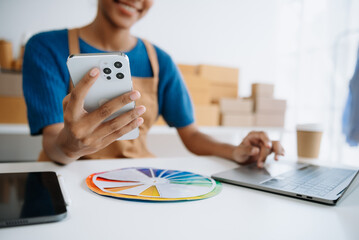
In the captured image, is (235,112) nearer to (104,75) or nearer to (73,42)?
(73,42)

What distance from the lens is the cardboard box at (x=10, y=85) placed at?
1465mm

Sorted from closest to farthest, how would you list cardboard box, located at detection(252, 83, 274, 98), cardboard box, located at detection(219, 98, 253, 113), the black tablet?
1. the black tablet
2. cardboard box, located at detection(219, 98, 253, 113)
3. cardboard box, located at detection(252, 83, 274, 98)

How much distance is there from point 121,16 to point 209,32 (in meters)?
1.97

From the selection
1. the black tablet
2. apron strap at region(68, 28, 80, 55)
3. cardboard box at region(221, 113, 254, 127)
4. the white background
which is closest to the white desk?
the black tablet

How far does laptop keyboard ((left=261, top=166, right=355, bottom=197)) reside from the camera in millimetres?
461

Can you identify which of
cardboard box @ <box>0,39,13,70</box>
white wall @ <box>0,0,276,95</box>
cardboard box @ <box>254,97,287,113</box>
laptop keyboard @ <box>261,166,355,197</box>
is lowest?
cardboard box @ <box>254,97,287,113</box>

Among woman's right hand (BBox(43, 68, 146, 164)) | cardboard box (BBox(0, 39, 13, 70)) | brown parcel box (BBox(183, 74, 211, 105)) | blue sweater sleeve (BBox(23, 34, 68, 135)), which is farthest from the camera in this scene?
brown parcel box (BBox(183, 74, 211, 105))

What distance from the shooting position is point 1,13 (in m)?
1.92

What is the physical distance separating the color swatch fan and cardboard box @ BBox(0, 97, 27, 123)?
47.5 inches

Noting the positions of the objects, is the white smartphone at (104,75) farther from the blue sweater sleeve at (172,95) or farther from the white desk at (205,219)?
the blue sweater sleeve at (172,95)

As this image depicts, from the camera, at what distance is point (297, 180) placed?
1.71 ft

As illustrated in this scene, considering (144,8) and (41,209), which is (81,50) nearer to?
(144,8)

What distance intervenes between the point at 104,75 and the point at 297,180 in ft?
1.29

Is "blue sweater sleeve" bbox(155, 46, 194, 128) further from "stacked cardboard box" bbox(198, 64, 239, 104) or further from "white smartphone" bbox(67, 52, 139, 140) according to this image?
"stacked cardboard box" bbox(198, 64, 239, 104)
